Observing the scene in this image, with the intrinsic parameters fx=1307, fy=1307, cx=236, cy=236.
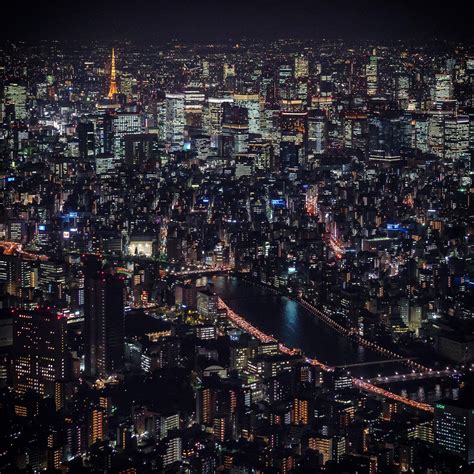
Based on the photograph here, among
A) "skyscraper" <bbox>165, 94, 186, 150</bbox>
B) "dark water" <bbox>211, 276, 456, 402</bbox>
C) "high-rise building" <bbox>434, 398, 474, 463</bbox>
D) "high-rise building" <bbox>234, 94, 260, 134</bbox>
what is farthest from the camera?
"high-rise building" <bbox>234, 94, 260, 134</bbox>

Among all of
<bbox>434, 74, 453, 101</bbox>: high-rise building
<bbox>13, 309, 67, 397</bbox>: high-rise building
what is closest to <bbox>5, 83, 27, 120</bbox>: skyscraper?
<bbox>434, 74, 453, 101</bbox>: high-rise building

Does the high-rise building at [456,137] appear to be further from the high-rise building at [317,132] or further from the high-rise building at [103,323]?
the high-rise building at [103,323]

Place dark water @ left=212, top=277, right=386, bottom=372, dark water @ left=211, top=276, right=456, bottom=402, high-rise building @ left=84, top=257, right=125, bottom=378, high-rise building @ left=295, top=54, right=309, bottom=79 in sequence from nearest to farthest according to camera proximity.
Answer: dark water @ left=211, top=276, right=456, bottom=402 < high-rise building @ left=84, top=257, right=125, bottom=378 < dark water @ left=212, top=277, right=386, bottom=372 < high-rise building @ left=295, top=54, right=309, bottom=79

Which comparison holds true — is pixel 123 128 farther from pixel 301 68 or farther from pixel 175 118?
pixel 301 68

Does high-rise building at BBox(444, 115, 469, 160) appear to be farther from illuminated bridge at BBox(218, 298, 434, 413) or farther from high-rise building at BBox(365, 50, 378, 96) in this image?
illuminated bridge at BBox(218, 298, 434, 413)

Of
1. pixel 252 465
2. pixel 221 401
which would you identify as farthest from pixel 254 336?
pixel 252 465

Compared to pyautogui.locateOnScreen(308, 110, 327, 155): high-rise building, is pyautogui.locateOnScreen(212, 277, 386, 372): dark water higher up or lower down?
lower down

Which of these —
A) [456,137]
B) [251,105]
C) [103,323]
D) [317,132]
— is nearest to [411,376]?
[103,323]

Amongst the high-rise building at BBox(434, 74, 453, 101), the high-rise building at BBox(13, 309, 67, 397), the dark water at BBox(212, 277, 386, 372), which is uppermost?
the high-rise building at BBox(434, 74, 453, 101)
